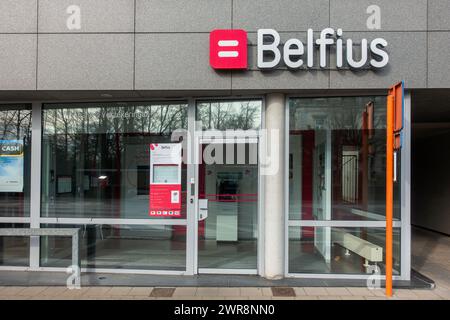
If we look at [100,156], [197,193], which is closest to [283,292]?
[197,193]

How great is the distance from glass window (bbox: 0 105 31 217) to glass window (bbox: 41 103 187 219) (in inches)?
12.0

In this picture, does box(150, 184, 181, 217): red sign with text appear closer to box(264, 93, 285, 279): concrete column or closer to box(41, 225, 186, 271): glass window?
box(41, 225, 186, 271): glass window

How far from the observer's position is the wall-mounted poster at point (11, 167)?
585 cm

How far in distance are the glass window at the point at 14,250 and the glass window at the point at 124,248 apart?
350mm

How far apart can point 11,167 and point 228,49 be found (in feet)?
13.8

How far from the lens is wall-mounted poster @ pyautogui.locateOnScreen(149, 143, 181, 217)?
552cm

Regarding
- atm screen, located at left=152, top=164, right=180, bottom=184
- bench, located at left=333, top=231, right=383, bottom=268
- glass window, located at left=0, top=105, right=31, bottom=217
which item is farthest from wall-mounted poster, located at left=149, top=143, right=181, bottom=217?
bench, located at left=333, top=231, right=383, bottom=268

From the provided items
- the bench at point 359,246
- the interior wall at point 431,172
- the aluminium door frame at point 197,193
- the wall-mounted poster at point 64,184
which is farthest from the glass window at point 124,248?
the interior wall at point 431,172

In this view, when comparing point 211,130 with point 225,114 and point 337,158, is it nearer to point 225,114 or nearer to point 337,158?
point 225,114

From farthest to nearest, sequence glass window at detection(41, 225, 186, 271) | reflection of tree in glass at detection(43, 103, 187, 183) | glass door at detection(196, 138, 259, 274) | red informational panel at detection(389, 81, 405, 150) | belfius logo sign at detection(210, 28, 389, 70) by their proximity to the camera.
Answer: reflection of tree in glass at detection(43, 103, 187, 183)
glass window at detection(41, 225, 186, 271)
glass door at detection(196, 138, 259, 274)
belfius logo sign at detection(210, 28, 389, 70)
red informational panel at detection(389, 81, 405, 150)

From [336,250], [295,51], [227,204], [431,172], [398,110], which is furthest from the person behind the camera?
[431,172]

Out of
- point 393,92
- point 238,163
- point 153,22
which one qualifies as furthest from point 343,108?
point 153,22

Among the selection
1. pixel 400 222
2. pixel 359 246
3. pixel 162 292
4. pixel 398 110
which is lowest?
pixel 162 292

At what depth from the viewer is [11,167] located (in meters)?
5.87
